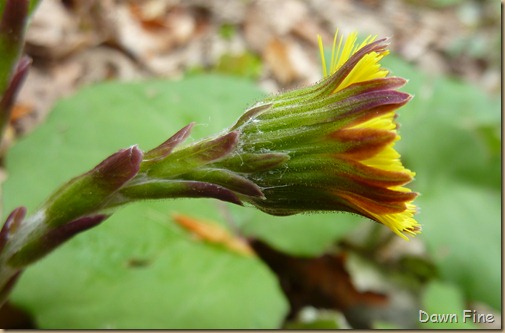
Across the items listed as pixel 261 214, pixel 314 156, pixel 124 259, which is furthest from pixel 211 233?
pixel 314 156

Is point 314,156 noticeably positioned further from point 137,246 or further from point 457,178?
point 457,178

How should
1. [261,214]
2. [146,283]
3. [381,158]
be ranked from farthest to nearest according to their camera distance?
[261,214] < [146,283] < [381,158]

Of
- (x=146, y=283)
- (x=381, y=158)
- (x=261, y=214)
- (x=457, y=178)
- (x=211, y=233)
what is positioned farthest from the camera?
(x=457, y=178)

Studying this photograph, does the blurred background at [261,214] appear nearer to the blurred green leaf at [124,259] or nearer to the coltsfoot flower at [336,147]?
the blurred green leaf at [124,259]

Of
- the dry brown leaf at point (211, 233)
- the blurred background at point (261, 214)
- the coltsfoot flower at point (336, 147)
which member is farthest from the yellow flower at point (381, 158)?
the dry brown leaf at point (211, 233)

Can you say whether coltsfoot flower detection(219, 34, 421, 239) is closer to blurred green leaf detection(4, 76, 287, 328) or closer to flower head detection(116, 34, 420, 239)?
flower head detection(116, 34, 420, 239)

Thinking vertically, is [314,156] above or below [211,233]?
above
